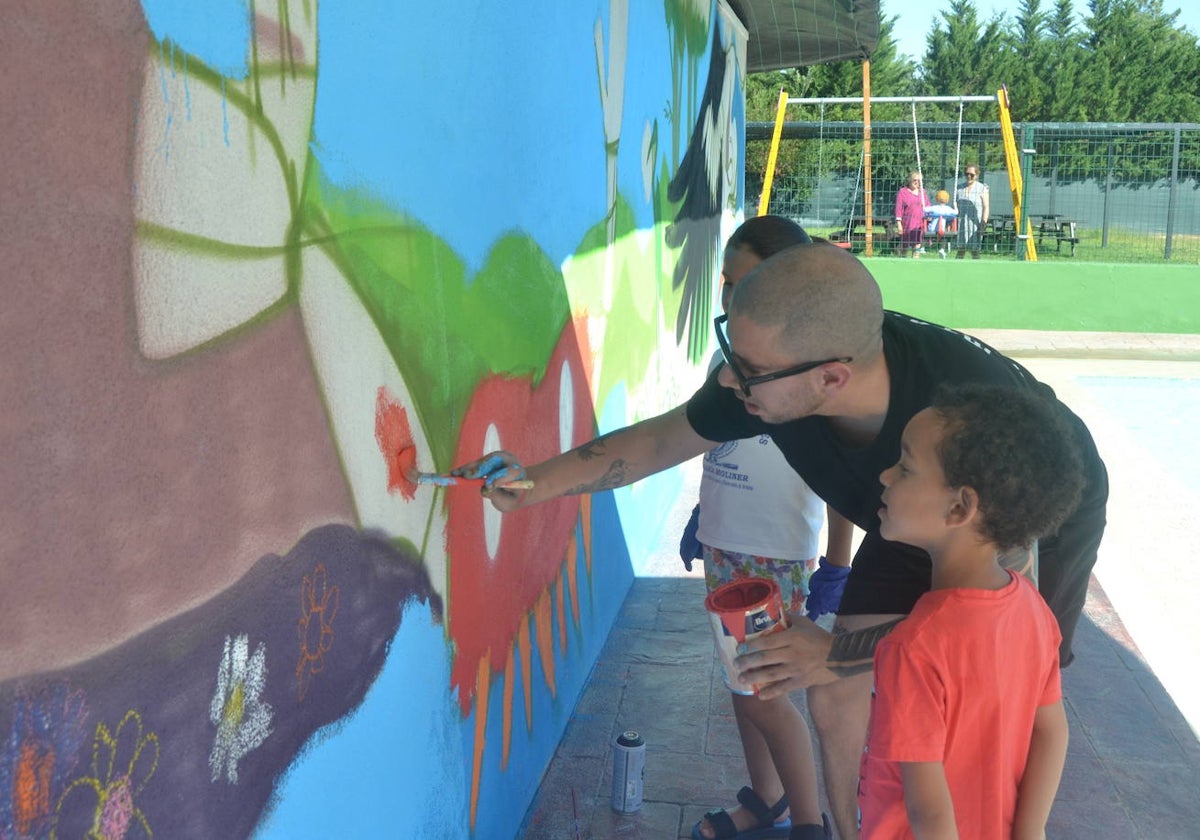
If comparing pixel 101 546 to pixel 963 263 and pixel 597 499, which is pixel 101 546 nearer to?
pixel 597 499

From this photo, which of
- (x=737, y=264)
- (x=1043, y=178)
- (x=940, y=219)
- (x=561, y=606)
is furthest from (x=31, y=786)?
(x=1043, y=178)

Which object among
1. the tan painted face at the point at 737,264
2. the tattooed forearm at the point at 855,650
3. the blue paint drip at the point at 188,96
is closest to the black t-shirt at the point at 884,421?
the tattooed forearm at the point at 855,650

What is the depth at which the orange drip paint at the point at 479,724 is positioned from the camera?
115 inches

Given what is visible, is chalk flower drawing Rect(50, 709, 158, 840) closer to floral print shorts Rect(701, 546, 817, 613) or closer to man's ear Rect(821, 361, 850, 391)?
man's ear Rect(821, 361, 850, 391)

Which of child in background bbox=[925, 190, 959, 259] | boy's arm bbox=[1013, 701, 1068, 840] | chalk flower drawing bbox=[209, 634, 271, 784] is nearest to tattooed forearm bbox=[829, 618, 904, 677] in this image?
boy's arm bbox=[1013, 701, 1068, 840]

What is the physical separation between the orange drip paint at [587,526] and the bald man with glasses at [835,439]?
1.35 meters

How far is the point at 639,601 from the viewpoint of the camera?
17.6 ft

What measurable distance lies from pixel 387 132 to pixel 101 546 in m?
1.10

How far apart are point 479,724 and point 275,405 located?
56.6 inches

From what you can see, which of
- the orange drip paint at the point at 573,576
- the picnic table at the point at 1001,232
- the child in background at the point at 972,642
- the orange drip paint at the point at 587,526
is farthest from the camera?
the picnic table at the point at 1001,232

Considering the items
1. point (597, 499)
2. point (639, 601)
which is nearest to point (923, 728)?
point (597, 499)

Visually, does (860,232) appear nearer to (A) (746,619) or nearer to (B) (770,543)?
(B) (770,543)

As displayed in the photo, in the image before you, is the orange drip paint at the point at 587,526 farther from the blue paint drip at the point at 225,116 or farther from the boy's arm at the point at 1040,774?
the blue paint drip at the point at 225,116

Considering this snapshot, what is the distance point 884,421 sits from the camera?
2.55 m
